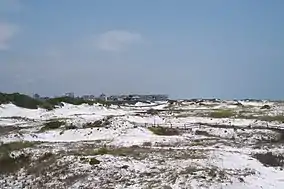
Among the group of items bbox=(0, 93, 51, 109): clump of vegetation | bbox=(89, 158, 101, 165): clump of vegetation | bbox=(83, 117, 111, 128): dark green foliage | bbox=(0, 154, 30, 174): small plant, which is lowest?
bbox=(0, 154, 30, 174): small plant

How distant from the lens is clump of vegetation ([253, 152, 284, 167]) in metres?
26.3

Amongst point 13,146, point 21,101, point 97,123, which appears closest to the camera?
point 13,146

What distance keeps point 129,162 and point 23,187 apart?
5591 millimetres

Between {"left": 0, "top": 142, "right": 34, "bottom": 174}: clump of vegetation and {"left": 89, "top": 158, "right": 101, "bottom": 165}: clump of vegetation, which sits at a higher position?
{"left": 89, "top": 158, "right": 101, "bottom": 165}: clump of vegetation

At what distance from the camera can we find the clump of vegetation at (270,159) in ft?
86.2

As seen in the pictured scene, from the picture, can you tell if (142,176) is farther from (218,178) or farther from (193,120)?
(193,120)

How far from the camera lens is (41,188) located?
2220cm

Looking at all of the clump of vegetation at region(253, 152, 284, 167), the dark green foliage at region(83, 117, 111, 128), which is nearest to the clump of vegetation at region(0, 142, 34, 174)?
the clump of vegetation at region(253, 152, 284, 167)

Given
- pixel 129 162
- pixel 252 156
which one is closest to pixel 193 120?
pixel 252 156

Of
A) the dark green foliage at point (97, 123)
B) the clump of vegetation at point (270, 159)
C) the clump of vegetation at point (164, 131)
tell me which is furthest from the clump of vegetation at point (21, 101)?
the clump of vegetation at point (270, 159)

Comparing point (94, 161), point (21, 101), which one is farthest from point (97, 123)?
point (21, 101)

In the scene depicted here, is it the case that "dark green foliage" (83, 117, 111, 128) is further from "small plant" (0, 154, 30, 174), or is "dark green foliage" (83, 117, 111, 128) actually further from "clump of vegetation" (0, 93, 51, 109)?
"clump of vegetation" (0, 93, 51, 109)

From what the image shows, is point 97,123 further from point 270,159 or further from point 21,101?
point 21,101

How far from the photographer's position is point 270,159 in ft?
90.9
